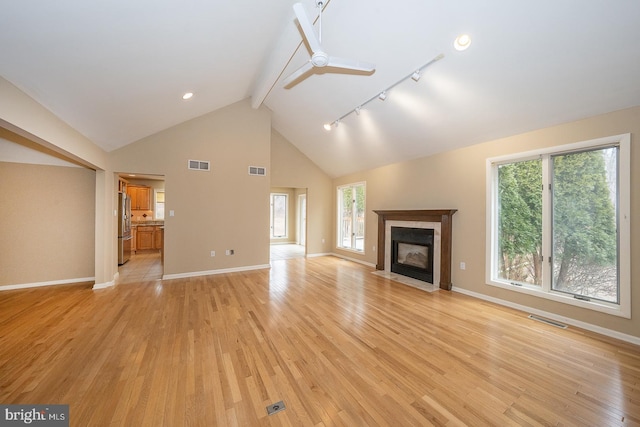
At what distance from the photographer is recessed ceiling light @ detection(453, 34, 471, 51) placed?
2568 millimetres

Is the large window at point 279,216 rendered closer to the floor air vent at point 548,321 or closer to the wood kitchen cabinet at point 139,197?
the wood kitchen cabinet at point 139,197

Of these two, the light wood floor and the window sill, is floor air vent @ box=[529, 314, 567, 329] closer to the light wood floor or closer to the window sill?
the light wood floor

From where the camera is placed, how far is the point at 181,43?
102 inches

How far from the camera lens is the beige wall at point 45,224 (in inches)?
162

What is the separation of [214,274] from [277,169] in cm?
330

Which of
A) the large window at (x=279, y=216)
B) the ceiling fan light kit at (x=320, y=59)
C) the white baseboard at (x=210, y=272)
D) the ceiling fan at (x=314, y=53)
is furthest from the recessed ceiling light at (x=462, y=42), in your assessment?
the large window at (x=279, y=216)

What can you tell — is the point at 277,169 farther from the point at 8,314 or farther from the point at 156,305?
the point at 8,314

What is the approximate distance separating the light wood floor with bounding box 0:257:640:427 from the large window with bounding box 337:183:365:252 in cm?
336

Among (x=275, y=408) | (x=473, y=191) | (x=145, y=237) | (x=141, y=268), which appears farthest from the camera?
(x=145, y=237)

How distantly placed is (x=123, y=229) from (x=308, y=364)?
19.9ft

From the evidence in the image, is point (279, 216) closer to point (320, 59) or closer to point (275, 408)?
point (320, 59)

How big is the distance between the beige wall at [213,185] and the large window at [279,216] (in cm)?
459

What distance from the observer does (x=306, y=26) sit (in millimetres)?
2031

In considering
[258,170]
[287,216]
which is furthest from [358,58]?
[287,216]
